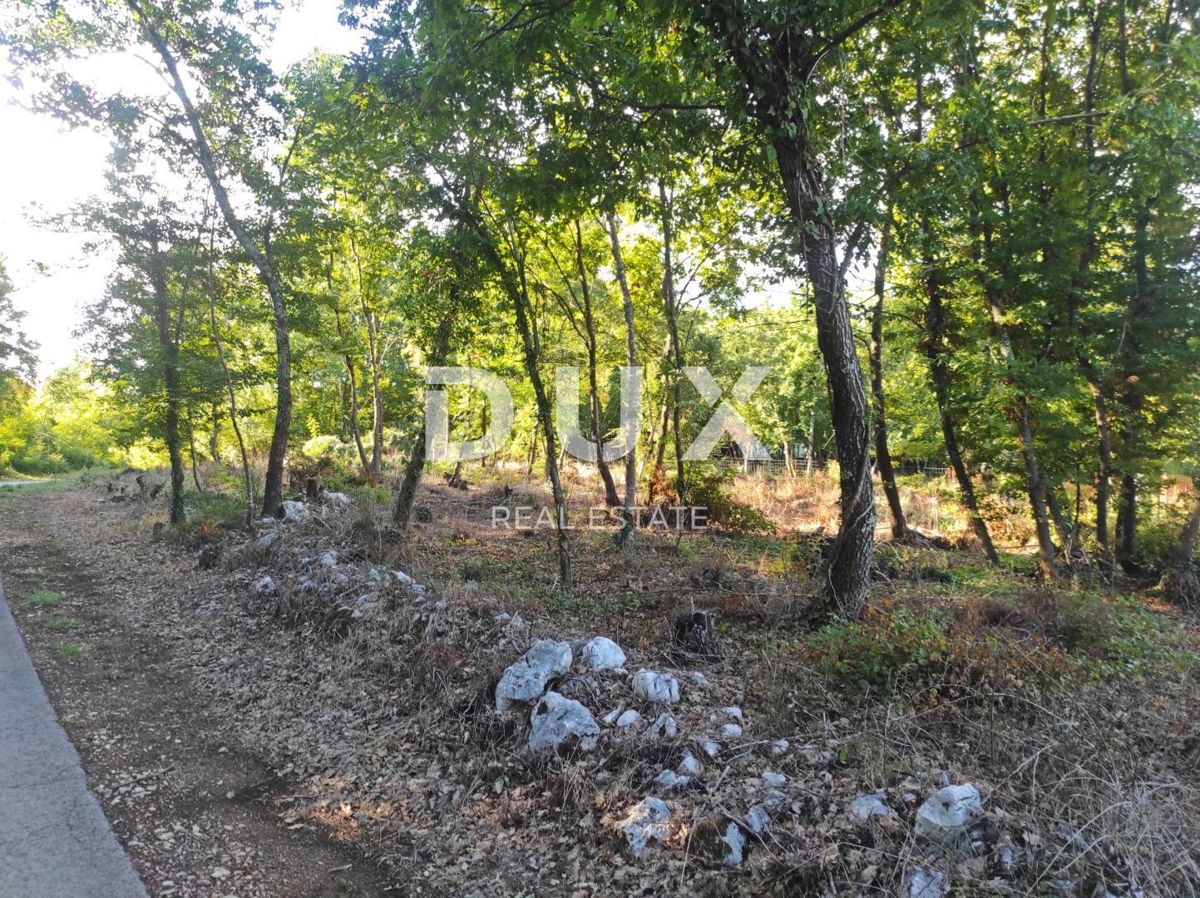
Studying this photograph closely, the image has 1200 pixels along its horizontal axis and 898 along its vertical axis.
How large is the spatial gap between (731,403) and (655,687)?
9.71m

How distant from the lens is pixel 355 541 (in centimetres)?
850

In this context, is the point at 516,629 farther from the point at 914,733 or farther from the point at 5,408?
the point at 5,408

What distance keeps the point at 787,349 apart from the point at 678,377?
17.2 metres

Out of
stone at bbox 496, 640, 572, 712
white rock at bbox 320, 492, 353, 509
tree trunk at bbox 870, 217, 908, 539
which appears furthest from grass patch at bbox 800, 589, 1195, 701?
white rock at bbox 320, 492, 353, 509

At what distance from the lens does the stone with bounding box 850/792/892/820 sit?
9.21ft

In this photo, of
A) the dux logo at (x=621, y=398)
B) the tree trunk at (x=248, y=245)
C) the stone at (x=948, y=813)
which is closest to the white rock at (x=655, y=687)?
the stone at (x=948, y=813)

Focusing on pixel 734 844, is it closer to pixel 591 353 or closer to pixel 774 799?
pixel 774 799

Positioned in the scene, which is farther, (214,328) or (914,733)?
(214,328)

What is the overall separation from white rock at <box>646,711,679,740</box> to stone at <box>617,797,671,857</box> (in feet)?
1.58

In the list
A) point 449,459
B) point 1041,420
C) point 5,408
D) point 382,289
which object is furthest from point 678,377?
point 5,408

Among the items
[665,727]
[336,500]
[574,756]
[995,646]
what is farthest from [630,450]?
[574,756]

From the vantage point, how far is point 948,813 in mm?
2672

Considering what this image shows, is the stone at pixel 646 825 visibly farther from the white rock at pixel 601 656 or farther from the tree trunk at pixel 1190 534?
the tree trunk at pixel 1190 534

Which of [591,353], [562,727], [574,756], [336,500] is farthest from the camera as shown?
[336,500]
